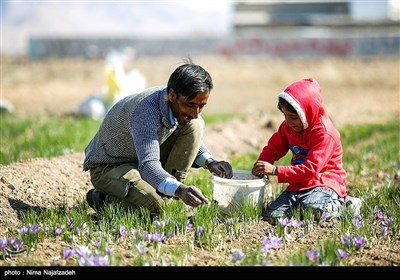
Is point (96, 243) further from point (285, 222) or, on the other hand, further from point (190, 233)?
point (285, 222)

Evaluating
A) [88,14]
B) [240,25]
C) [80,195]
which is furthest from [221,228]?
[88,14]

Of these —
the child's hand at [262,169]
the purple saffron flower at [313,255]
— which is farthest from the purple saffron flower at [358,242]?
the child's hand at [262,169]

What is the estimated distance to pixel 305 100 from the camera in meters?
4.76

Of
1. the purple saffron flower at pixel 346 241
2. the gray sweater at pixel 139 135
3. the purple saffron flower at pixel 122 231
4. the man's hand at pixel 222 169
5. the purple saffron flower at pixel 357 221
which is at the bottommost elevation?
the purple saffron flower at pixel 357 221

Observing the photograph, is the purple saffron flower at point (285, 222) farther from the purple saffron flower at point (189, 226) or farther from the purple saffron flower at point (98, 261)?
the purple saffron flower at point (98, 261)

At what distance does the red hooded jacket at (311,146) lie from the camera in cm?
476

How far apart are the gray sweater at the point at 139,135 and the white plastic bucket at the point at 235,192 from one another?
43 cm

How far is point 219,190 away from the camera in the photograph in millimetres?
4668

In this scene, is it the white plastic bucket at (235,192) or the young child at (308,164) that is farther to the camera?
the young child at (308,164)

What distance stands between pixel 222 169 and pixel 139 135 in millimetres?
733

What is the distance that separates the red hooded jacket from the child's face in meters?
0.04

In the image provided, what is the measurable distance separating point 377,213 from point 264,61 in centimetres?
2563
